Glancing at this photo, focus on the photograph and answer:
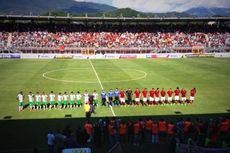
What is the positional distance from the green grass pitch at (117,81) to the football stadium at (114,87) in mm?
93

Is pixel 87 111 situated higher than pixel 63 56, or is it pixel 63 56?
pixel 63 56

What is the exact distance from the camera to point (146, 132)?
17891 millimetres

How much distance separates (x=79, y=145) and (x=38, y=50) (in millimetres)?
41403

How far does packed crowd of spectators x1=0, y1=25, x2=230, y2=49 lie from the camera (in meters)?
58.4

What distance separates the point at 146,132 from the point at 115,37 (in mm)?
46444

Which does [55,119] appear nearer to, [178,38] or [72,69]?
[72,69]

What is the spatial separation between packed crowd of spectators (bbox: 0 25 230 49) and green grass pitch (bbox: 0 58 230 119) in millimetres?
12253

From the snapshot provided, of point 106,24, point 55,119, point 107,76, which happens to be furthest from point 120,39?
point 55,119

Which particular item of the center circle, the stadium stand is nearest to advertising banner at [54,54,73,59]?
the stadium stand

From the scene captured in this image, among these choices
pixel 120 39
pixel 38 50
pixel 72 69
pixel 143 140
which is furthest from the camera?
pixel 120 39

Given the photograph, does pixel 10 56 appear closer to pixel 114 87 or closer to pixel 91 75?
pixel 91 75

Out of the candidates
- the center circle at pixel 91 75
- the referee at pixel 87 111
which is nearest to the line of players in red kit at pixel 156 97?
the referee at pixel 87 111

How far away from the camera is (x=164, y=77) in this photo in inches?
1404

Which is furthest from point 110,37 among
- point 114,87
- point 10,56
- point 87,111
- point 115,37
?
point 87,111
